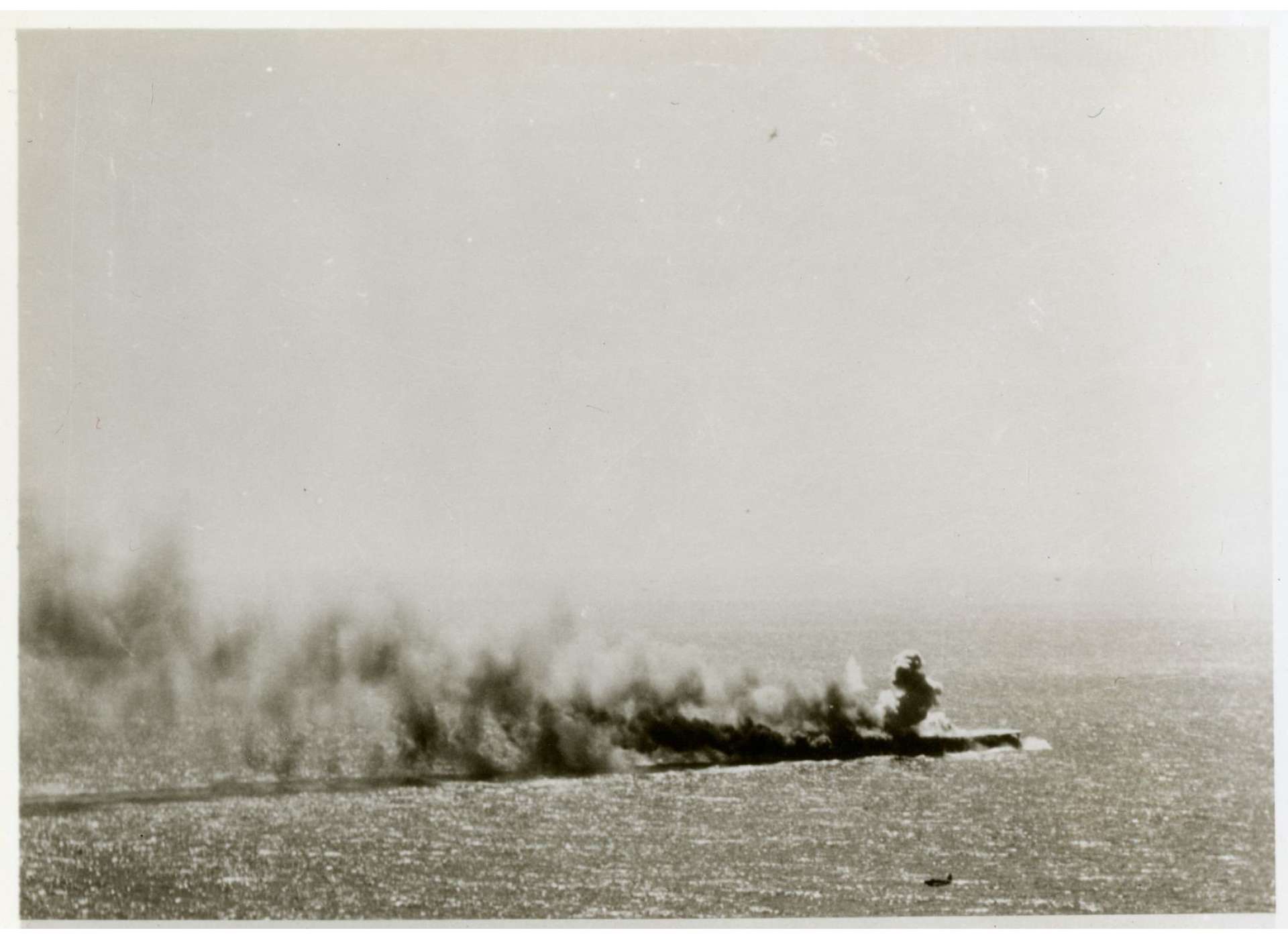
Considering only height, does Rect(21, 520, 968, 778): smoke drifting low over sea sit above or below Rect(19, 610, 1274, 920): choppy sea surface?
above

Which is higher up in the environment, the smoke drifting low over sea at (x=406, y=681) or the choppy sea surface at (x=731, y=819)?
the smoke drifting low over sea at (x=406, y=681)

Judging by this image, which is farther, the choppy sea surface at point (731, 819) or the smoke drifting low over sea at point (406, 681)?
the smoke drifting low over sea at point (406, 681)

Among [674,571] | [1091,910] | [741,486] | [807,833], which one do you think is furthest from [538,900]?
[1091,910]

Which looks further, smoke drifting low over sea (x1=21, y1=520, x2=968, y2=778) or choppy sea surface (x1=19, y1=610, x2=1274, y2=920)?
smoke drifting low over sea (x1=21, y1=520, x2=968, y2=778)

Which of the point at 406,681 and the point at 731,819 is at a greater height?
the point at 406,681

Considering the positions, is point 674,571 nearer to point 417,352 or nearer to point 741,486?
point 741,486
